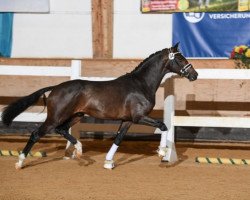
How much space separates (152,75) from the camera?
26.9 ft

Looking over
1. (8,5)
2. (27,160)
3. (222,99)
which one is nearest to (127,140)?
(222,99)

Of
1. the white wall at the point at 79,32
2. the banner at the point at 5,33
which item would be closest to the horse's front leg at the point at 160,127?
the white wall at the point at 79,32

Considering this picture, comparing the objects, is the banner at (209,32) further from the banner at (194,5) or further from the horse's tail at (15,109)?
the horse's tail at (15,109)

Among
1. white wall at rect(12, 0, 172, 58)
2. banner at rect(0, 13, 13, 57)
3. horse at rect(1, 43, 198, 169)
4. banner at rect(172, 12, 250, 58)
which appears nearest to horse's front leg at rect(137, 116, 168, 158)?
horse at rect(1, 43, 198, 169)

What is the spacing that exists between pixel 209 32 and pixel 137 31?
5.75 feet

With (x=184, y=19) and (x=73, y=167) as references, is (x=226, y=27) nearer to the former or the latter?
(x=184, y=19)

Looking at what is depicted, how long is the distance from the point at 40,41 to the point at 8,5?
117cm

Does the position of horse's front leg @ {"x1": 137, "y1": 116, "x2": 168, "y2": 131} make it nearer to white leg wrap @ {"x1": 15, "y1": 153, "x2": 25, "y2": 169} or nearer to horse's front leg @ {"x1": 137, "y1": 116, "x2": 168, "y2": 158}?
horse's front leg @ {"x1": 137, "y1": 116, "x2": 168, "y2": 158}

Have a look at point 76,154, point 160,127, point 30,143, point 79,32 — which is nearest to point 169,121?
point 160,127

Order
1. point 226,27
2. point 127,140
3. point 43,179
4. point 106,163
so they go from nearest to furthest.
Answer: point 43,179
point 106,163
point 127,140
point 226,27

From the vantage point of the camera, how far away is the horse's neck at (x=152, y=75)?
8188 millimetres

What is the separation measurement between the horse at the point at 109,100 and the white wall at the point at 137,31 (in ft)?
15.5

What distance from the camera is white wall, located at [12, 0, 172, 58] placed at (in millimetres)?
12891

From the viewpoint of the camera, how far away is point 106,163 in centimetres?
797
